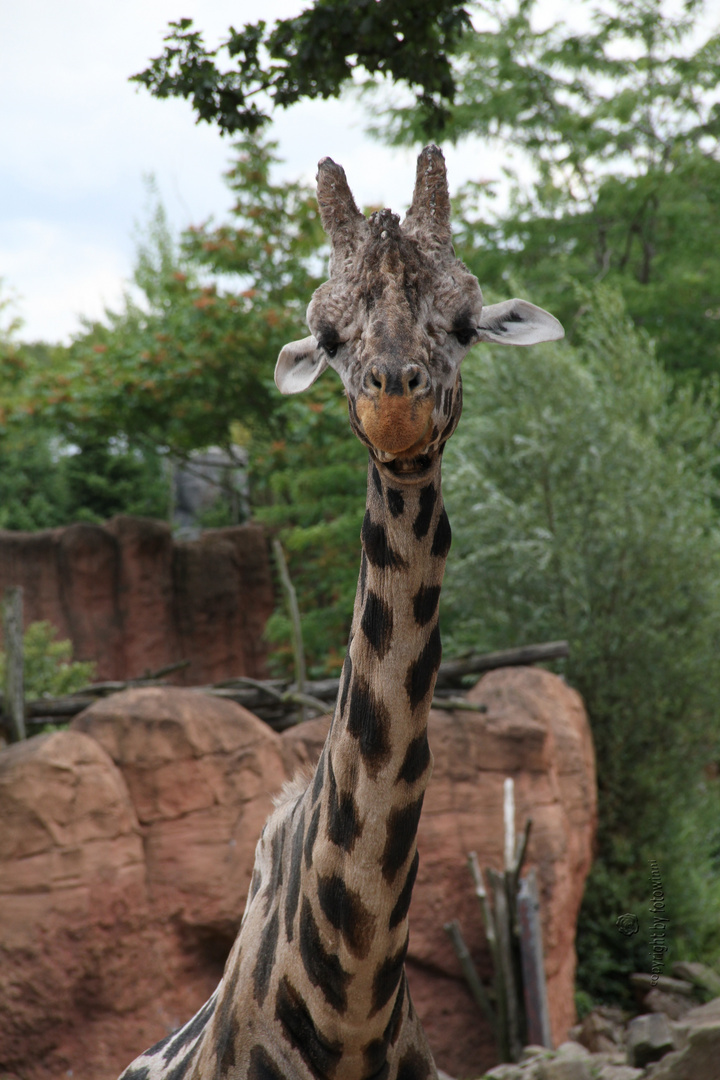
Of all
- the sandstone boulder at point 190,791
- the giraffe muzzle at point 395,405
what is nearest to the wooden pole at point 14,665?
the sandstone boulder at point 190,791

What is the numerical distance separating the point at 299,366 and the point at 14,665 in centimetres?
487

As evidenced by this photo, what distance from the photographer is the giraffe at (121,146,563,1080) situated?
183 cm

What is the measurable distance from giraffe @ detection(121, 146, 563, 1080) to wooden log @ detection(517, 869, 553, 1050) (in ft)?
15.1

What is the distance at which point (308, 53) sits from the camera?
4094 mm

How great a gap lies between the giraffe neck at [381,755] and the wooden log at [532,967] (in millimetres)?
4810

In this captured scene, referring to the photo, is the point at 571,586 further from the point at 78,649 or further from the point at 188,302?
the point at 78,649

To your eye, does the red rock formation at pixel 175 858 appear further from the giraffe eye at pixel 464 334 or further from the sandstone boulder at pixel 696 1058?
the giraffe eye at pixel 464 334

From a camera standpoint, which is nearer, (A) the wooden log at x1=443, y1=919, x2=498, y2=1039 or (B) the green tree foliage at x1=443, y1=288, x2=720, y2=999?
(A) the wooden log at x1=443, y1=919, x2=498, y2=1039

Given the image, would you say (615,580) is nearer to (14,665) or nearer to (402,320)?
(14,665)

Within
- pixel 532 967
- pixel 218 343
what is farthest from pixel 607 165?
pixel 532 967

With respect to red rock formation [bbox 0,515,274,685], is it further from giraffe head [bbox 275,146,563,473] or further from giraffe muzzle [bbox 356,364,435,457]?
giraffe muzzle [bbox 356,364,435,457]

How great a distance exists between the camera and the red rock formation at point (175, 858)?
5301mm

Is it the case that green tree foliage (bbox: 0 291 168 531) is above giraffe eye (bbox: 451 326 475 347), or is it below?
above

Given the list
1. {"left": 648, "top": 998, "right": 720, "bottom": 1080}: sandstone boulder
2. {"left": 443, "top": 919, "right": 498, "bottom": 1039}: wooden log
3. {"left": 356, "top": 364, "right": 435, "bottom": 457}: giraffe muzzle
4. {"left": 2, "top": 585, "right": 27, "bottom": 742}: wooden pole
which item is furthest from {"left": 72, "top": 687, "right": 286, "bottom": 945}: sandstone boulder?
{"left": 356, "top": 364, "right": 435, "bottom": 457}: giraffe muzzle
